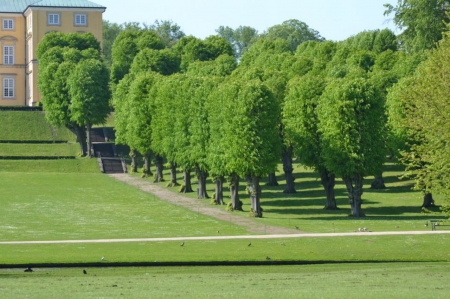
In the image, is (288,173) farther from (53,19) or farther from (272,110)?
(53,19)

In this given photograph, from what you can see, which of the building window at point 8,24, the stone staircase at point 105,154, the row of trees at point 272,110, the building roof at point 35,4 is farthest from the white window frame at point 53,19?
the stone staircase at point 105,154

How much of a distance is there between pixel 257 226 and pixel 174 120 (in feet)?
88.2

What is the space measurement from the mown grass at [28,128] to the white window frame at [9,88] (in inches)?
786

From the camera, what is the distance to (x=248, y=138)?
257 feet

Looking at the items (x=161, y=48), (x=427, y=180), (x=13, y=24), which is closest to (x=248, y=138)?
(x=427, y=180)

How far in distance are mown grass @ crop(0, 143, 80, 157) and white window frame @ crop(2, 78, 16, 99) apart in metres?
34.3

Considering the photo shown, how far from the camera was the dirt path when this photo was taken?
68.2 meters

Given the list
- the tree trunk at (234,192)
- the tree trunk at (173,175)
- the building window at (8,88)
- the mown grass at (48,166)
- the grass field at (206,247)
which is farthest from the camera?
the building window at (8,88)

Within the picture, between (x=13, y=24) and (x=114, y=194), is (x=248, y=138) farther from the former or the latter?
(x=13, y=24)

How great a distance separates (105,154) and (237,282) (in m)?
79.0

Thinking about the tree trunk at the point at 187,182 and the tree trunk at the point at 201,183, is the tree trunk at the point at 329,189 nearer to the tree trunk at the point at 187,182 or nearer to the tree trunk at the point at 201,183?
the tree trunk at the point at 201,183

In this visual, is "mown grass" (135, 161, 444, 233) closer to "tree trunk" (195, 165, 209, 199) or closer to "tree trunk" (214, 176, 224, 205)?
"tree trunk" (195, 165, 209, 199)

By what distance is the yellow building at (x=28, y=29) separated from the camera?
152 metres

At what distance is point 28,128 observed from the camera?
131 metres
